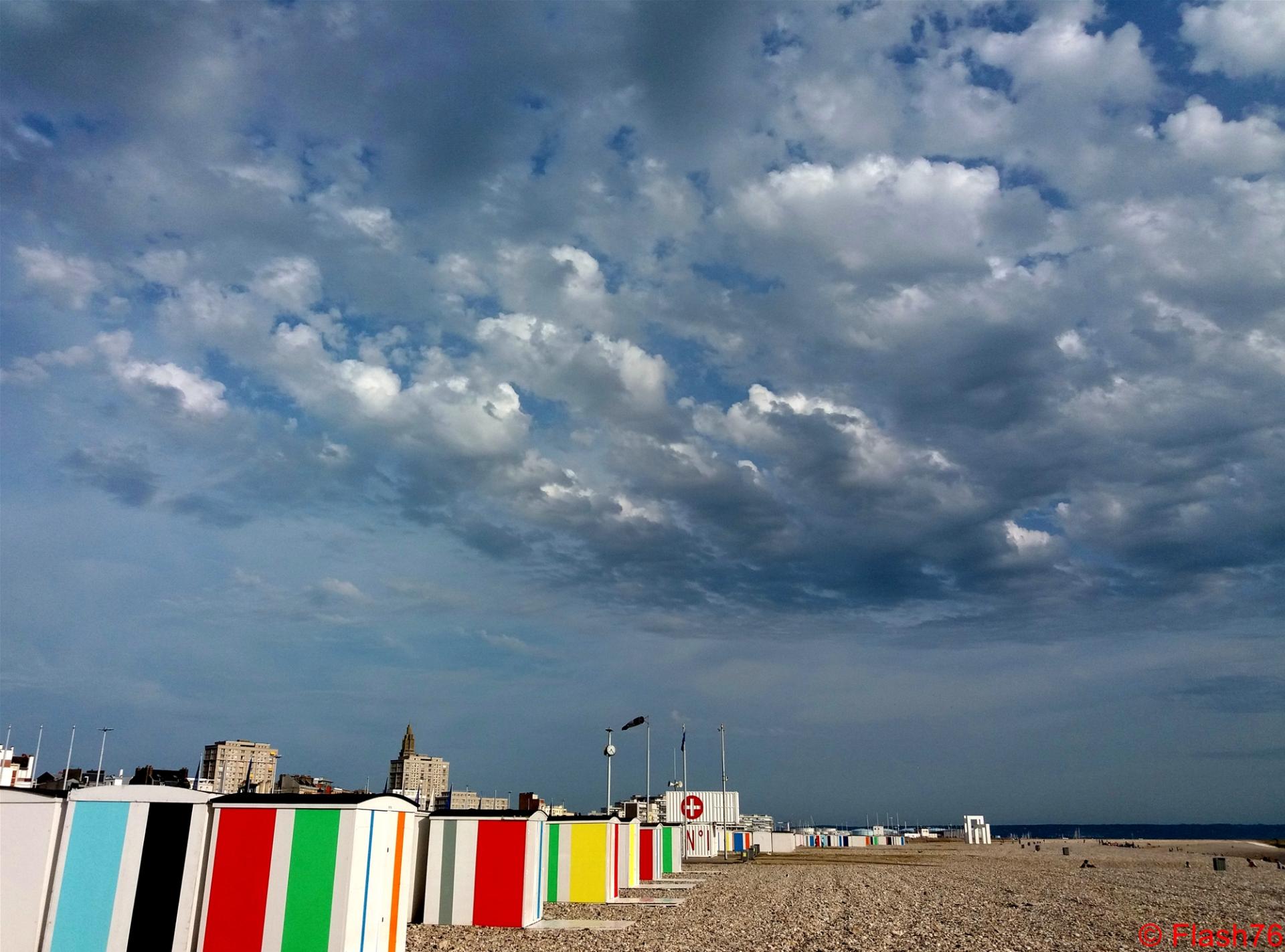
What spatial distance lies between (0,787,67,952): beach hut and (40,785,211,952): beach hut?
126 millimetres

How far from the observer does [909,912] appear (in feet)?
101

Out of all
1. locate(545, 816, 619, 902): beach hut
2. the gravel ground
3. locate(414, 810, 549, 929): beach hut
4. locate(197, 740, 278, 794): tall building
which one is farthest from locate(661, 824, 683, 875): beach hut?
locate(197, 740, 278, 794): tall building

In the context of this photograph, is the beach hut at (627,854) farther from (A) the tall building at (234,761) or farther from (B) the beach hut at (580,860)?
(A) the tall building at (234,761)

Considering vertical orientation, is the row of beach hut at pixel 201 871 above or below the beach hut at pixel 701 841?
above

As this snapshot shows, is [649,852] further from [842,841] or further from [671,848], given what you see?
[842,841]

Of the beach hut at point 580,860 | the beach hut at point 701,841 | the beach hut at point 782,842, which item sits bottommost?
the beach hut at point 782,842

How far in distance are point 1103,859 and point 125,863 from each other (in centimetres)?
9005

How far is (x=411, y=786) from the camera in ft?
643

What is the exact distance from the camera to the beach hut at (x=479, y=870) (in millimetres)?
25078

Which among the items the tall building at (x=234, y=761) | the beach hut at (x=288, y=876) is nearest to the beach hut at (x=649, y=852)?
the beach hut at (x=288, y=876)

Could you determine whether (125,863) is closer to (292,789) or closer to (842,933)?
(292,789)

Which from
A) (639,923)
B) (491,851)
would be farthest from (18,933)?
(639,923)

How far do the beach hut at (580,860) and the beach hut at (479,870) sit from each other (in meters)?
6.41

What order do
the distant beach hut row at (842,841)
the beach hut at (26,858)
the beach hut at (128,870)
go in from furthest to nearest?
1. the distant beach hut row at (842,841)
2. the beach hut at (128,870)
3. the beach hut at (26,858)
